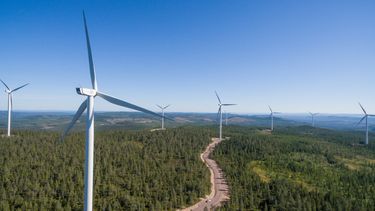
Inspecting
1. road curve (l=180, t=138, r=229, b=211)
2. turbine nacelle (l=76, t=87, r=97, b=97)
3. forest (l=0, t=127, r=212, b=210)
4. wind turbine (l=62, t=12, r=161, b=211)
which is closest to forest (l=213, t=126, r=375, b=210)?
road curve (l=180, t=138, r=229, b=211)

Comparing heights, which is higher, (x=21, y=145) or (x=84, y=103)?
(x=84, y=103)

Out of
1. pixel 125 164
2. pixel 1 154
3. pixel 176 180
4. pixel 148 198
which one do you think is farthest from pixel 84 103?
pixel 1 154

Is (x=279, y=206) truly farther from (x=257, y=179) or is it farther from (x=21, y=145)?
(x=21, y=145)

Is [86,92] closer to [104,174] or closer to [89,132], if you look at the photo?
[89,132]

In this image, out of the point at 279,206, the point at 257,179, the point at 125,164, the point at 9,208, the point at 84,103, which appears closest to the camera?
the point at 84,103

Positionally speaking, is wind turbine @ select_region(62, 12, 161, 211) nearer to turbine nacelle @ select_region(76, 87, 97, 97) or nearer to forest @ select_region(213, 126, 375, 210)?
turbine nacelle @ select_region(76, 87, 97, 97)

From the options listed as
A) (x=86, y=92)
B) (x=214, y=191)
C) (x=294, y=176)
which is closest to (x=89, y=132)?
(x=86, y=92)
